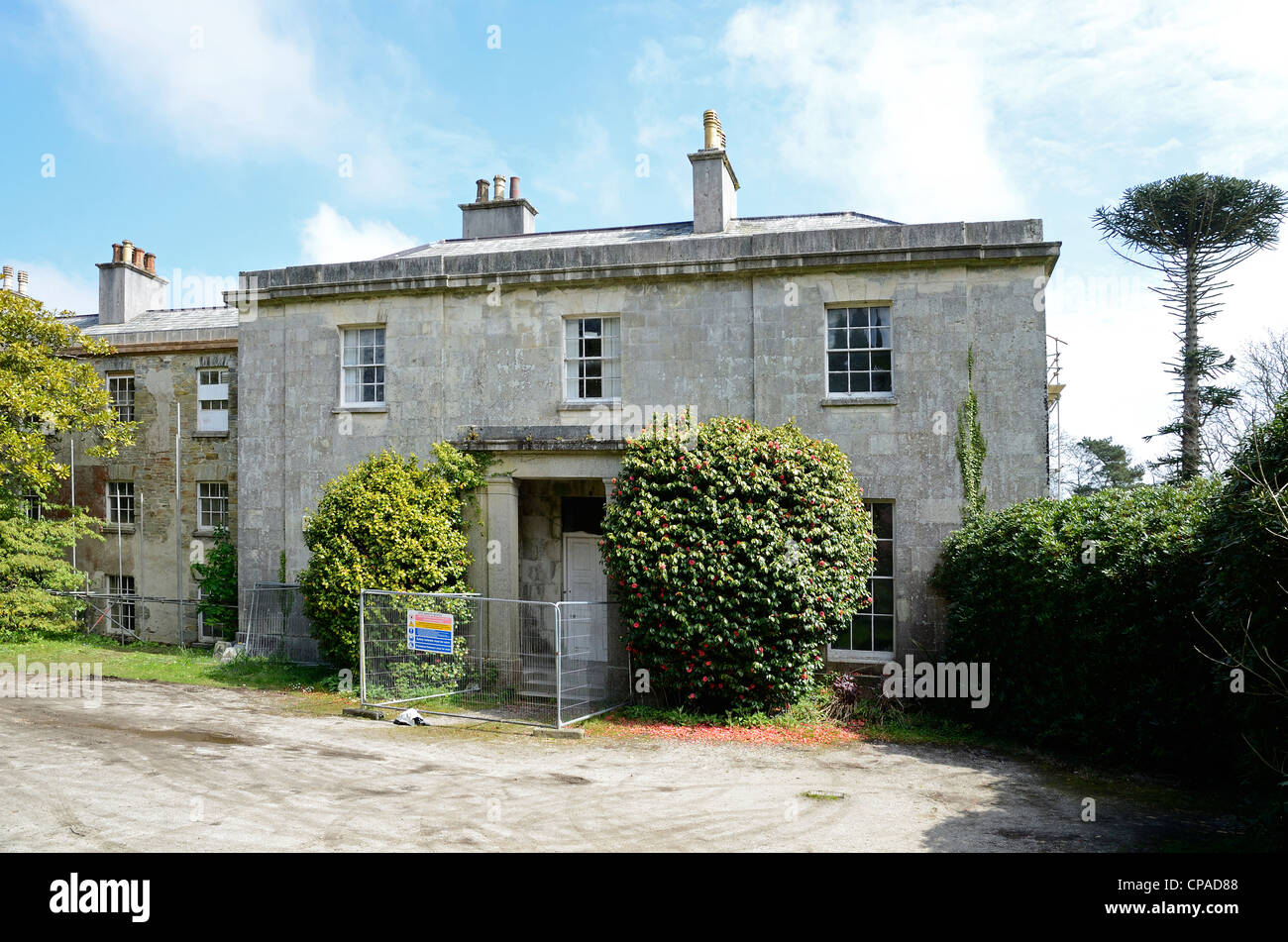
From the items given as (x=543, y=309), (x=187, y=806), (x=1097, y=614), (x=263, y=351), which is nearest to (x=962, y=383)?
(x=1097, y=614)

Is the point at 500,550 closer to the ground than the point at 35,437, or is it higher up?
closer to the ground

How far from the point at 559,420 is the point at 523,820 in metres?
8.36

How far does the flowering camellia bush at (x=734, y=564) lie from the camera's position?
11508 millimetres

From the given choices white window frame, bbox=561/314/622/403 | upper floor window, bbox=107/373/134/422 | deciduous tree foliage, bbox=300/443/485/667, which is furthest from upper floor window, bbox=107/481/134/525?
white window frame, bbox=561/314/622/403

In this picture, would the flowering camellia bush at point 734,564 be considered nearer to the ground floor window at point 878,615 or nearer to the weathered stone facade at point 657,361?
the ground floor window at point 878,615

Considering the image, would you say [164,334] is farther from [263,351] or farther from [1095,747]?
[1095,747]

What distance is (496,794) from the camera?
8.32 metres

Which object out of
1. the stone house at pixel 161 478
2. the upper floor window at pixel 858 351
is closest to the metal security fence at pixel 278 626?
the stone house at pixel 161 478

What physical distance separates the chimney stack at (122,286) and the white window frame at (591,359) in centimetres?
1773

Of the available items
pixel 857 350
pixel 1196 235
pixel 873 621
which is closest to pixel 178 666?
pixel 873 621

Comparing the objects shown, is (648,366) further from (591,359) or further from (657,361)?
(591,359)

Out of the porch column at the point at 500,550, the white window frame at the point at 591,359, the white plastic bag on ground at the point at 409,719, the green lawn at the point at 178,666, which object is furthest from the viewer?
the white window frame at the point at 591,359

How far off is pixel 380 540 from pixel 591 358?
4.80 meters

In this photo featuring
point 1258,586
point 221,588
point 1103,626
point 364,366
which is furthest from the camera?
point 221,588
